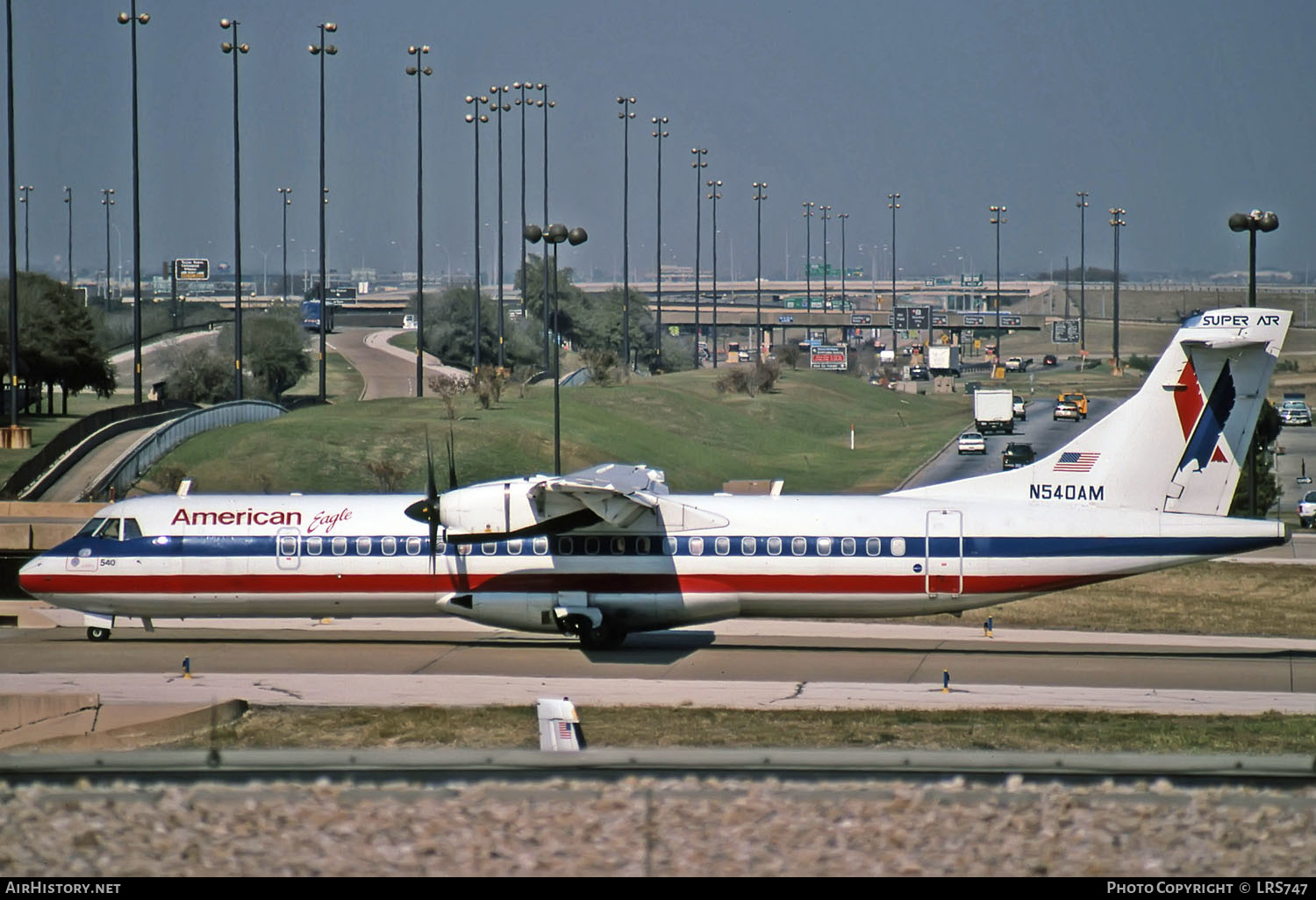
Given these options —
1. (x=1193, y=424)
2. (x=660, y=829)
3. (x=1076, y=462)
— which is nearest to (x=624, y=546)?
(x=1076, y=462)

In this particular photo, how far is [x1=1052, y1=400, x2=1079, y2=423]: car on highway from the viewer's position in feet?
251

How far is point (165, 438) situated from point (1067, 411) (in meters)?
48.2

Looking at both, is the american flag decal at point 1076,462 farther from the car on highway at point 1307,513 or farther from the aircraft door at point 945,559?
the car on highway at point 1307,513

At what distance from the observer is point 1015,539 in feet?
82.0

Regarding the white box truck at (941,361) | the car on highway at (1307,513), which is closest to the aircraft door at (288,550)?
the car on highway at (1307,513)

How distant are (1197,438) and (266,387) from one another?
256 feet

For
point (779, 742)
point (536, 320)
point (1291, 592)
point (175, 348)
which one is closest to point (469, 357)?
point (536, 320)

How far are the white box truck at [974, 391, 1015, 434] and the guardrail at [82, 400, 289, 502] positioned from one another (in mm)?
34387

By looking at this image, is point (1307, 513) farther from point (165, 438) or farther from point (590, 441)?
point (165, 438)

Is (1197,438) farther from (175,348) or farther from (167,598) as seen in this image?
(175,348)

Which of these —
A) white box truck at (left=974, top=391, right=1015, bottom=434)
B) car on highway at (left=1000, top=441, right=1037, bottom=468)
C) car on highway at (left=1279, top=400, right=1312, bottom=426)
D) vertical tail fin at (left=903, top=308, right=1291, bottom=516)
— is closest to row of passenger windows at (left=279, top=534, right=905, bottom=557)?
vertical tail fin at (left=903, top=308, right=1291, bottom=516)

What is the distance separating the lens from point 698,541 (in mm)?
25734

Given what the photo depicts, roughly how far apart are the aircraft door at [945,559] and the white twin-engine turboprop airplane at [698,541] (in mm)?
32

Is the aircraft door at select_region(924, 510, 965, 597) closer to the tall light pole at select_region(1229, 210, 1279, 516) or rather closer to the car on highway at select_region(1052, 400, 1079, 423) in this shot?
the tall light pole at select_region(1229, 210, 1279, 516)
